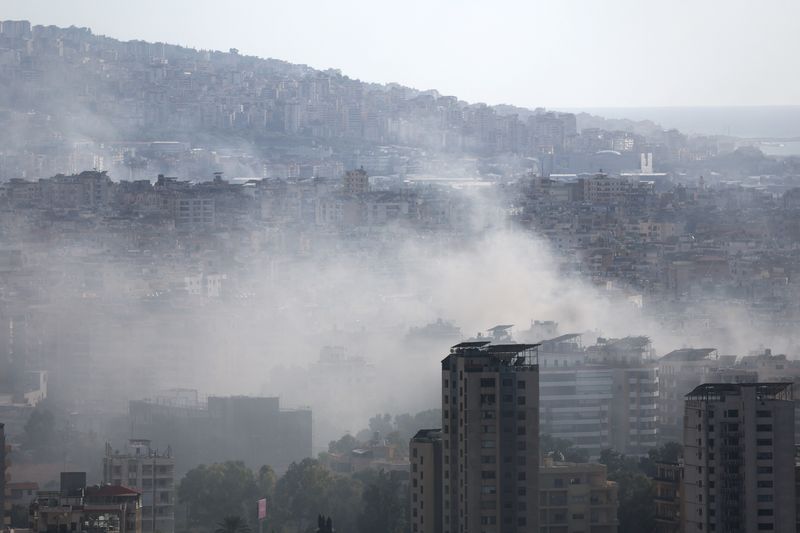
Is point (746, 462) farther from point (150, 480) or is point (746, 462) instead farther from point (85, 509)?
point (150, 480)

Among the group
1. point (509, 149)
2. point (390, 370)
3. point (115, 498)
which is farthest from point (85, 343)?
point (509, 149)

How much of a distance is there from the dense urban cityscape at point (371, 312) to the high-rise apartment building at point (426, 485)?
0.8 inches

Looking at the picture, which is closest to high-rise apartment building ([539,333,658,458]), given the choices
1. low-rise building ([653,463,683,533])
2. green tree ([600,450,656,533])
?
green tree ([600,450,656,533])

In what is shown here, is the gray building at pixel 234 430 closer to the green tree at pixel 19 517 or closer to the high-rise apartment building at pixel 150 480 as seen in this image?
the high-rise apartment building at pixel 150 480

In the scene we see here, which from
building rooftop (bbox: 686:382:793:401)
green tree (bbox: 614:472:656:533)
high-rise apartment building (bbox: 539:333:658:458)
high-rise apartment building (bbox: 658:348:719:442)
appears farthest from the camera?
high-rise apartment building (bbox: 658:348:719:442)

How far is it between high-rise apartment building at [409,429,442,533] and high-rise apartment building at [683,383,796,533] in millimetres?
1816

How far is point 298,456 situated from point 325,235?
29780 mm

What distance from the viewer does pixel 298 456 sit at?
28.0 meters

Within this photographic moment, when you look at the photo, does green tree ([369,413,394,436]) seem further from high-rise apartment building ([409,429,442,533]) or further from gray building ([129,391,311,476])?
high-rise apartment building ([409,429,442,533])

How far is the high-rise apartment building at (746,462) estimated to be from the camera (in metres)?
18.8

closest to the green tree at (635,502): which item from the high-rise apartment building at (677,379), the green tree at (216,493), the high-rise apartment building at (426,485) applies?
the high-rise apartment building at (426,485)

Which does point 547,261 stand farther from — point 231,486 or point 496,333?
point 231,486

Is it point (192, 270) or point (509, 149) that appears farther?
point (509, 149)

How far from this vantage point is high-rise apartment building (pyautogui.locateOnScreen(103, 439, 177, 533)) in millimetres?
22266
